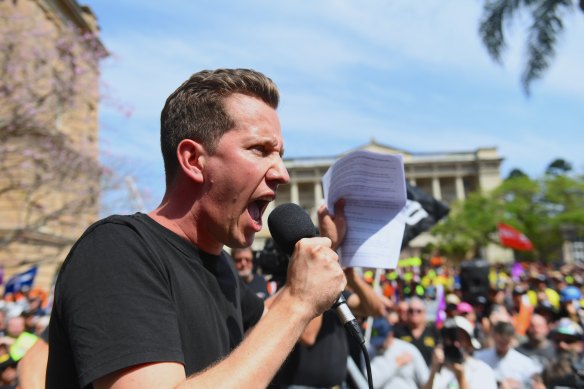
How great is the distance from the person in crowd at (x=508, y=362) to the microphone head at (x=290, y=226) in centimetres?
401

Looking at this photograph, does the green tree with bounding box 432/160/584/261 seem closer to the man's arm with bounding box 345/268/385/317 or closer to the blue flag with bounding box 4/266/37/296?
the blue flag with bounding box 4/266/37/296

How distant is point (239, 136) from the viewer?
70.3 inches

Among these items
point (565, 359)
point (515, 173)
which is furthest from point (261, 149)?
point (515, 173)

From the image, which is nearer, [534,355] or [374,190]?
[374,190]

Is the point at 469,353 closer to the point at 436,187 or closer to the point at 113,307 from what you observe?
the point at 113,307

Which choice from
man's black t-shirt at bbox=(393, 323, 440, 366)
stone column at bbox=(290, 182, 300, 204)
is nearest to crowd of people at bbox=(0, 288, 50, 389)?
man's black t-shirt at bbox=(393, 323, 440, 366)

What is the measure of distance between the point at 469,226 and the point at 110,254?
199 ft

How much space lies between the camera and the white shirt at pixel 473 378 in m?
4.50

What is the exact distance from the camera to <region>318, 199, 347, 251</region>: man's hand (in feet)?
8.45

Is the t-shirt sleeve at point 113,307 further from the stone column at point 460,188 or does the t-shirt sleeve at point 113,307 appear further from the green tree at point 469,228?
the stone column at point 460,188

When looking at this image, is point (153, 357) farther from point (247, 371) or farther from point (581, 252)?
point (581, 252)

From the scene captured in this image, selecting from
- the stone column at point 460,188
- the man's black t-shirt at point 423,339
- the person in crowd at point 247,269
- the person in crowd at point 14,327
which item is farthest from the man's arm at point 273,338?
the stone column at point 460,188

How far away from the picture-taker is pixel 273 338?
143cm

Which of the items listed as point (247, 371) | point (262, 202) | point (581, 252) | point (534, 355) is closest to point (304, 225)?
point (262, 202)
